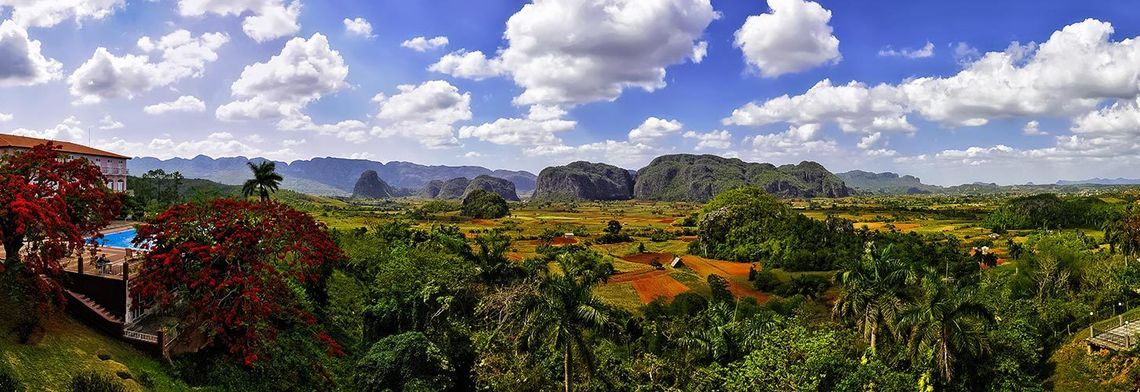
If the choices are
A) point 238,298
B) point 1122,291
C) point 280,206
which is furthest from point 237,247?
point 1122,291

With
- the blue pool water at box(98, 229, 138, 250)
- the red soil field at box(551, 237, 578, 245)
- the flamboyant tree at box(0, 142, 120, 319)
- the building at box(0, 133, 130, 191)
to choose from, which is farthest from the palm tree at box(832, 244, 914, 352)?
the red soil field at box(551, 237, 578, 245)

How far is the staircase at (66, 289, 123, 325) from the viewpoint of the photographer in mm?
20844

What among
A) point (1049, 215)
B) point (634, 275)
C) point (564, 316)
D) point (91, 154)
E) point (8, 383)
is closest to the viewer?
point (8, 383)

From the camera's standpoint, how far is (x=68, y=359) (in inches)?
703

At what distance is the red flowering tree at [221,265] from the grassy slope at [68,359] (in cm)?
180

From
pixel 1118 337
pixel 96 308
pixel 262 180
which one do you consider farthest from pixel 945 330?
pixel 262 180

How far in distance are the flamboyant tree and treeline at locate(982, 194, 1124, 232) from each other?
436ft

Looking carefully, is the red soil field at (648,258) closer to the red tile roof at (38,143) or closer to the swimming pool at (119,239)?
the swimming pool at (119,239)

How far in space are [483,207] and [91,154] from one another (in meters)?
102

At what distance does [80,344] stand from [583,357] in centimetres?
1697

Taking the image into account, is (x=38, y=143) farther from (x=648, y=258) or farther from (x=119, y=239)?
(x=648, y=258)

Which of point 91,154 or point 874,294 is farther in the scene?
point 91,154

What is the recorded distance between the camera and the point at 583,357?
20.3 m

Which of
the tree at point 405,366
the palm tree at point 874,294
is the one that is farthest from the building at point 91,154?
the palm tree at point 874,294
